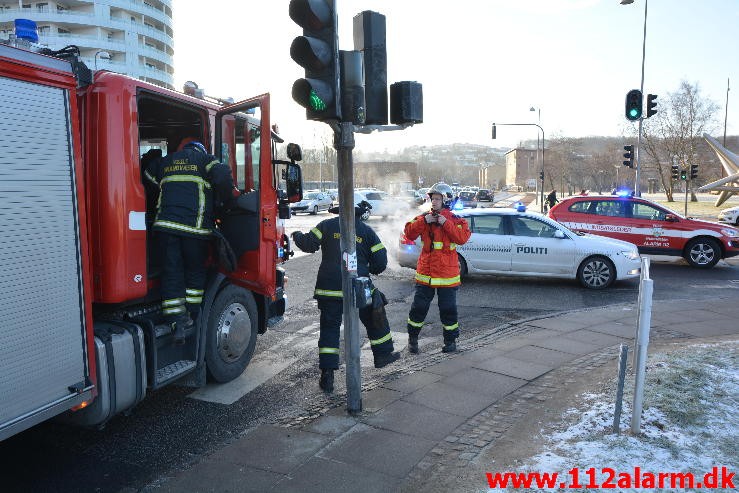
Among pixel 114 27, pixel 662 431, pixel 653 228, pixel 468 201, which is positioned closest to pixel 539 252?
pixel 653 228

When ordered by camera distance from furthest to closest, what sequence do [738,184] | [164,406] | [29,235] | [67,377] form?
[738,184] → [164,406] → [67,377] → [29,235]

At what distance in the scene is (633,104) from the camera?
15797 mm

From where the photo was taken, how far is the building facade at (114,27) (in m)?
60.2

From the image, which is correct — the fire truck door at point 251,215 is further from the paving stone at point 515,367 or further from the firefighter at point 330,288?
the paving stone at point 515,367

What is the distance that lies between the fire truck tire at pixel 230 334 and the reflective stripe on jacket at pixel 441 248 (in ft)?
6.48

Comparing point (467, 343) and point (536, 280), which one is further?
point (536, 280)

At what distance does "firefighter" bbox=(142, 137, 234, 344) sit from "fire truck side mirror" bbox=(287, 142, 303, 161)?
4.54 ft

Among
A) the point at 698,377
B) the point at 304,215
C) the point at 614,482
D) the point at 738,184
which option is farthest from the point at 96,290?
the point at 738,184

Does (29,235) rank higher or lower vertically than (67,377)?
higher

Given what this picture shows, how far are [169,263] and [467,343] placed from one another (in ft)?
12.3

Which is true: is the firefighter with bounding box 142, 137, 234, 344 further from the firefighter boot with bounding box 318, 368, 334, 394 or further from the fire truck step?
the firefighter boot with bounding box 318, 368, 334, 394

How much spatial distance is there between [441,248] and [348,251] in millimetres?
2093

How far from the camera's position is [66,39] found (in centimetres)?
6044

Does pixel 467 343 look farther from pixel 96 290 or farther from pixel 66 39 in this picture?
pixel 66 39
